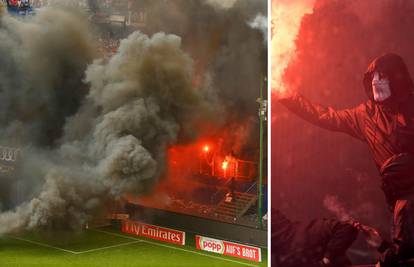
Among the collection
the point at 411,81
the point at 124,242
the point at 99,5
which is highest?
the point at 99,5

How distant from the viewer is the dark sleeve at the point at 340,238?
5691mm

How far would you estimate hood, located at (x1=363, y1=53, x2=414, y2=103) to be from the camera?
537cm

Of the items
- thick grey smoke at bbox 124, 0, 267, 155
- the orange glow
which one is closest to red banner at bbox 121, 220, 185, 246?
the orange glow

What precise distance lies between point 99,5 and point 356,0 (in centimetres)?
346

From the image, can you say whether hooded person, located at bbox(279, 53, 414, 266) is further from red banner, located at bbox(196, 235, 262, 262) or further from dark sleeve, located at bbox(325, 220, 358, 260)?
red banner, located at bbox(196, 235, 262, 262)

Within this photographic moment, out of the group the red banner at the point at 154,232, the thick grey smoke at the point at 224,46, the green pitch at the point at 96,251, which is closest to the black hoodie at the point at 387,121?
the thick grey smoke at the point at 224,46

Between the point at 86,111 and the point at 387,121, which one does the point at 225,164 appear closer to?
the point at 86,111

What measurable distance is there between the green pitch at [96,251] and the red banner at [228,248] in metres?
0.07

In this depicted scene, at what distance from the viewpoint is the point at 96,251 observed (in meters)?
7.41

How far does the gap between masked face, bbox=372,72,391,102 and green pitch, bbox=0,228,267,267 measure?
260 centimetres

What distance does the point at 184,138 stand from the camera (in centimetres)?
721

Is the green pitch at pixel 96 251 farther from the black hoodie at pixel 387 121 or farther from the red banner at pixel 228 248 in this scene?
the black hoodie at pixel 387 121

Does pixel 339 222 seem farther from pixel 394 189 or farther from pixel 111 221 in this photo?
pixel 111 221

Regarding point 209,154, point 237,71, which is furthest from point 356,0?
point 209,154
